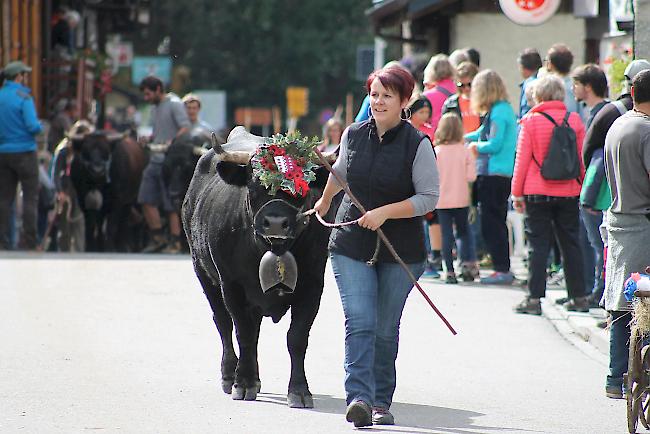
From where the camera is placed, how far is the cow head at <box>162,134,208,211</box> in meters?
19.3

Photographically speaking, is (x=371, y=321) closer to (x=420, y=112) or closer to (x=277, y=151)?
(x=277, y=151)

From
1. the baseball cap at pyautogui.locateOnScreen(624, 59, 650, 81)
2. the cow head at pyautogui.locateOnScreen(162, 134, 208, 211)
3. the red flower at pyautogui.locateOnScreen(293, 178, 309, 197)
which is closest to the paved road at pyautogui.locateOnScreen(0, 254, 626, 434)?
the red flower at pyautogui.locateOnScreen(293, 178, 309, 197)

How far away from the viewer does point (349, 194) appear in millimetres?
7875

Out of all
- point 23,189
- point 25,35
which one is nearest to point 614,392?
point 23,189

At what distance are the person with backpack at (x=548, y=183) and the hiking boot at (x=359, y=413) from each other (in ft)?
16.5

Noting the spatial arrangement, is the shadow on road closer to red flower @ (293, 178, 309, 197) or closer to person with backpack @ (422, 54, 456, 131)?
red flower @ (293, 178, 309, 197)

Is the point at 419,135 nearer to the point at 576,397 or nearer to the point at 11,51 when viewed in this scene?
the point at 576,397

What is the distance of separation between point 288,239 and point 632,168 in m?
1.97

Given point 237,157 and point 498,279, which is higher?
point 237,157

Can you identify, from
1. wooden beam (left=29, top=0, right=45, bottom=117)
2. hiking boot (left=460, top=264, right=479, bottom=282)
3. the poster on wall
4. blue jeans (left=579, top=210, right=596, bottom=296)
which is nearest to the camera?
blue jeans (left=579, top=210, right=596, bottom=296)

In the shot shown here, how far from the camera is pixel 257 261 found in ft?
29.0

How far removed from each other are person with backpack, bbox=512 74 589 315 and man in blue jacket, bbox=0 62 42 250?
8018mm

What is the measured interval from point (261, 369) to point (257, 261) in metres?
1.50

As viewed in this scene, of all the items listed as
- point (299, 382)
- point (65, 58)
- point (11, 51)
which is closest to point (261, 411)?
point (299, 382)
